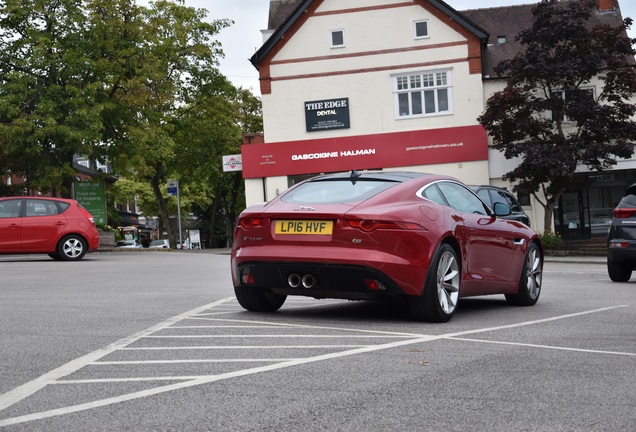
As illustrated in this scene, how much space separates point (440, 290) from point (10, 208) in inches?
666

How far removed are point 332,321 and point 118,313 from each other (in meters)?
2.18

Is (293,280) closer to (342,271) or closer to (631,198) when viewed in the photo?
(342,271)

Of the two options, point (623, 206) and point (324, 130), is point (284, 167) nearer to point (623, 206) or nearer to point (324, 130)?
point (324, 130)

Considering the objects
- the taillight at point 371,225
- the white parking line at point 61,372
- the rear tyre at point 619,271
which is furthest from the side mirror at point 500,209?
the rear tyre at point 619,271

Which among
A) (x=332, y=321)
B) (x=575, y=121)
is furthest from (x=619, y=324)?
(x=575, y=121)

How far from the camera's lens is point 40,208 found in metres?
23.1

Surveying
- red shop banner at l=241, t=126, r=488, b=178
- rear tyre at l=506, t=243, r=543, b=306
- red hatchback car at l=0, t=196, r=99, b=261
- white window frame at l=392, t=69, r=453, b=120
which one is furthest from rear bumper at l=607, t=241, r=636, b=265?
white window frame at l=392, t=69, r=453, b=120

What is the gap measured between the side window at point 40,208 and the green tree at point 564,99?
A: 50.0 ft

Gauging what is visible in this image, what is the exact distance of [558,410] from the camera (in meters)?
4.63

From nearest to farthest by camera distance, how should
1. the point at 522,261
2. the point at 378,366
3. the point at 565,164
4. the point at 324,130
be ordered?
the point at 378,366
the point at 522,261
the point at 565,164
the point at 324,130

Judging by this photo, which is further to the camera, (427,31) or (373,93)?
(373,93)

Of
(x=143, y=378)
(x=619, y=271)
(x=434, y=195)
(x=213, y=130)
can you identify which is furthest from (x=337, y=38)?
(x=143, y=378)

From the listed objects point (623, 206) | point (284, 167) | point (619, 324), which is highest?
point (284, 167)

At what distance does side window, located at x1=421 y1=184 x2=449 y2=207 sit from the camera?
8671mm
